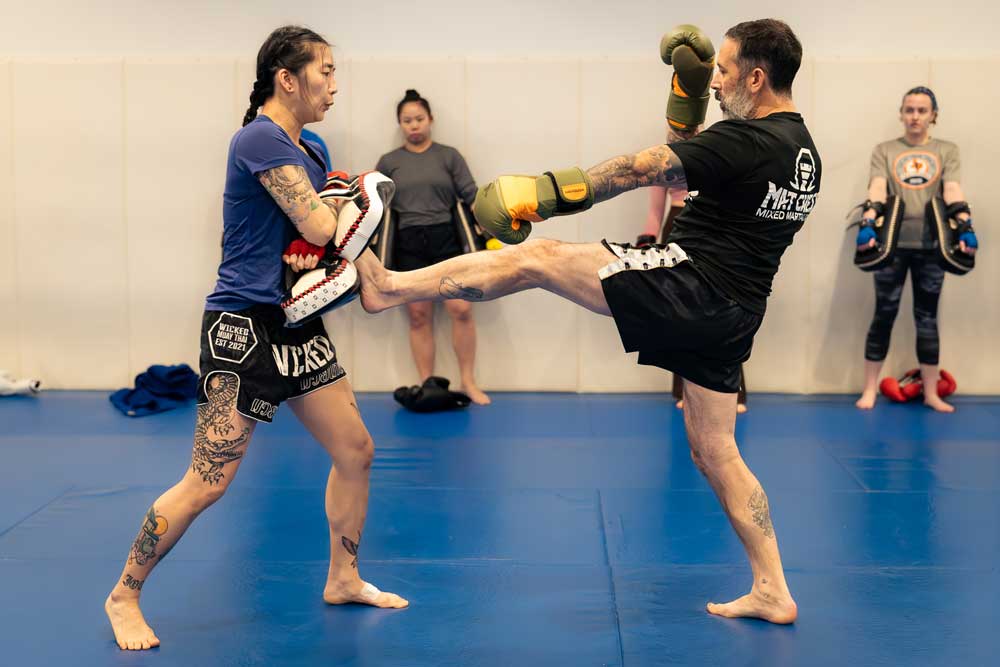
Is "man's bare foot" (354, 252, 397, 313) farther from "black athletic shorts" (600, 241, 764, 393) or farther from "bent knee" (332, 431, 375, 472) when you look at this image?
"black athletic shorts" (600, 241, 764, 393)

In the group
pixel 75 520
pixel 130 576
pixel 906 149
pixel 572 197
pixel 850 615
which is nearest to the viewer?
pixel 572 197

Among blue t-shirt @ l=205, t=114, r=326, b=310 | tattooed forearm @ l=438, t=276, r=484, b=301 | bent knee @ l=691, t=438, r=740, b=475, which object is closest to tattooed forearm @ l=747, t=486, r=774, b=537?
bent knee @ l=691, t=438, r=740, b=475

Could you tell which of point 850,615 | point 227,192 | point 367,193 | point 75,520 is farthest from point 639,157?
point 75,520

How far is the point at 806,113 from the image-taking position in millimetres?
7285

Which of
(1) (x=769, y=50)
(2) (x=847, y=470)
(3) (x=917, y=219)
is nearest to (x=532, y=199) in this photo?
(1) (x=769, y=50)

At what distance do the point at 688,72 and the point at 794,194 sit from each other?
54 centimetres

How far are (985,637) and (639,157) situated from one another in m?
1.87

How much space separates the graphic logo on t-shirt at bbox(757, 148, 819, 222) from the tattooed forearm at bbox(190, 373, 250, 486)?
64.8 inches

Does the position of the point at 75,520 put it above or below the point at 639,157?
below

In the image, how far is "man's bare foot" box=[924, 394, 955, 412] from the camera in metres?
6.89

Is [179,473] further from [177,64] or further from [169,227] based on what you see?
[177,64]

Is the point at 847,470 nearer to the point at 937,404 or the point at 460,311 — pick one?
the point at 937,404

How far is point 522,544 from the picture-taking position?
4.34m

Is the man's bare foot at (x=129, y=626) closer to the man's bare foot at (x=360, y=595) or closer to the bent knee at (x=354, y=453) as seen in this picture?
the man's bare foot at (x=360, y=595)
